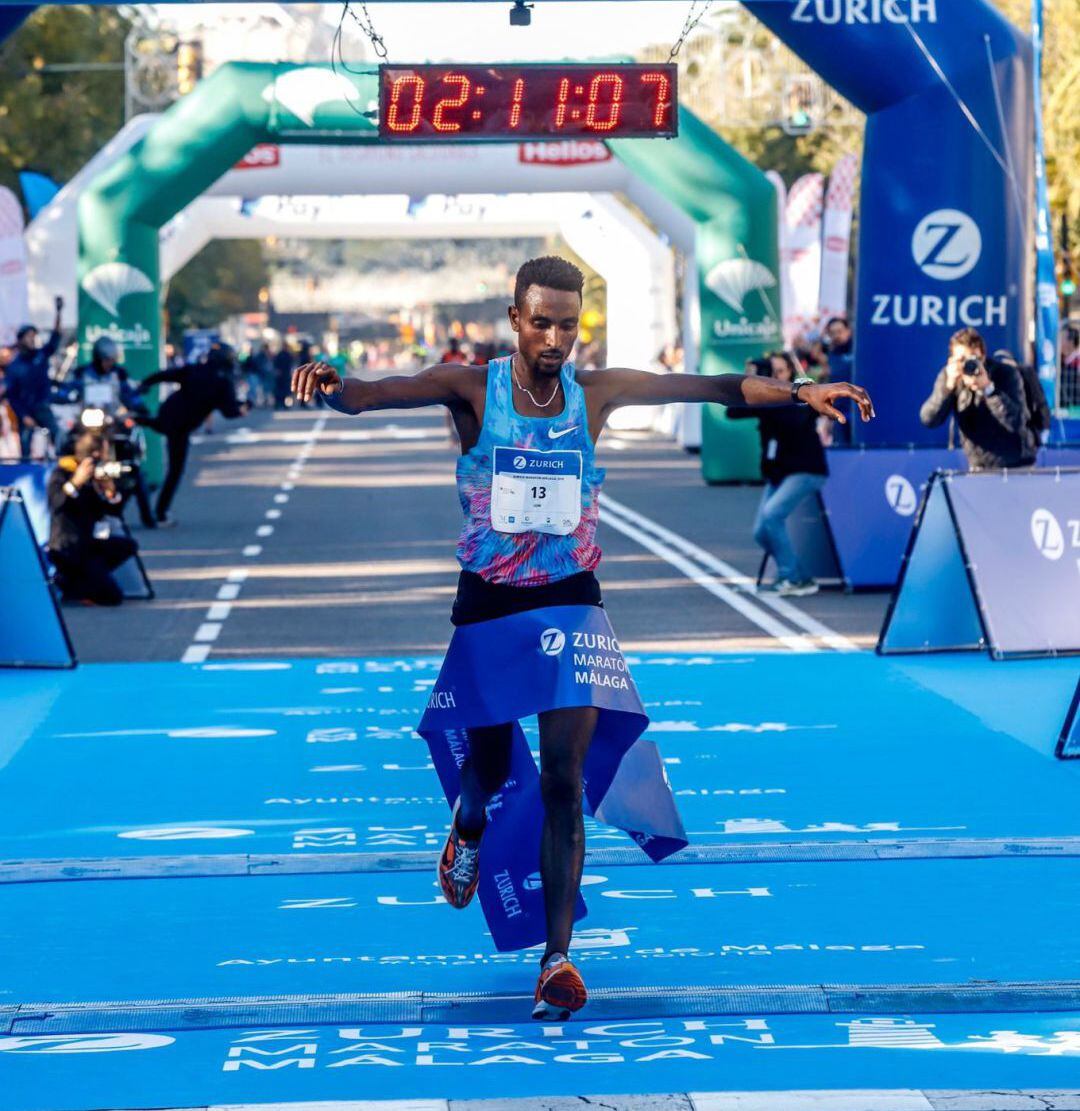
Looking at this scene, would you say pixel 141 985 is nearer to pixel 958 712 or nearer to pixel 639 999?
pixel 639 999

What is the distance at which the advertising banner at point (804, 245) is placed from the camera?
1479 inches

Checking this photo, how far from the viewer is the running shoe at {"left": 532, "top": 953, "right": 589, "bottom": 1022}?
5883 mm

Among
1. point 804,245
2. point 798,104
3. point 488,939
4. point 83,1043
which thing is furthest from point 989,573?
point 798,104

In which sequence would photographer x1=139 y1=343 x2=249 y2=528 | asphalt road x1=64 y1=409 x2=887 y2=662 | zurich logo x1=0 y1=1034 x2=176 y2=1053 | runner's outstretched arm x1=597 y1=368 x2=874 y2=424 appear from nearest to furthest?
zurich logo x1=0 y1=1034 x2=176 y2=1053 < runner's outstretched arm x1=597 y1=368 x2=874 y2=424 < asphalt road x1=64 y1=409 x2=887 y2=662 < photographer x1=139 y1=343 x2=249 y2=528

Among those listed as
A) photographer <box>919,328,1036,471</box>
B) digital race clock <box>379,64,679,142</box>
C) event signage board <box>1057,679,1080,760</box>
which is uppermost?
digital race clock <box>379,64,679,142</box>

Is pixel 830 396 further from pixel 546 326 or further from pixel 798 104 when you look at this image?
pixel 798 104

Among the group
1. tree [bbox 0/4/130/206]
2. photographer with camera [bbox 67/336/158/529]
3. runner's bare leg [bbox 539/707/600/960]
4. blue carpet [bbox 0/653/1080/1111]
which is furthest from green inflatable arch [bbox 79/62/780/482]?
tree [bbox 0/4/130/206]

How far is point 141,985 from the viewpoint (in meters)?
6.43

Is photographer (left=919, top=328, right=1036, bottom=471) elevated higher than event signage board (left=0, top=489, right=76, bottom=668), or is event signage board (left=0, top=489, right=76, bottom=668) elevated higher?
photographer (left=919, top=328, right=1036, bottom=471)

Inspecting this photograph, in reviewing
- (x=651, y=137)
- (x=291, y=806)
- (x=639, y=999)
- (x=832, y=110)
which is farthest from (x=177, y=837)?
(x=832, y=110)

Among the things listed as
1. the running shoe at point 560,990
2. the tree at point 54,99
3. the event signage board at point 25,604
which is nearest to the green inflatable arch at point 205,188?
the event signage board at point 25,604

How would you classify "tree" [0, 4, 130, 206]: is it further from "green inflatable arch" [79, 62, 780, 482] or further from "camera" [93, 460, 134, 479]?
"camera" [93, 460, 134, 479]

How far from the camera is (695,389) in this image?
6551 millimetres

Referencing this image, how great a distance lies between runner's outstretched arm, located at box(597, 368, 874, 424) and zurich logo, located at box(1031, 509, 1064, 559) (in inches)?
280
